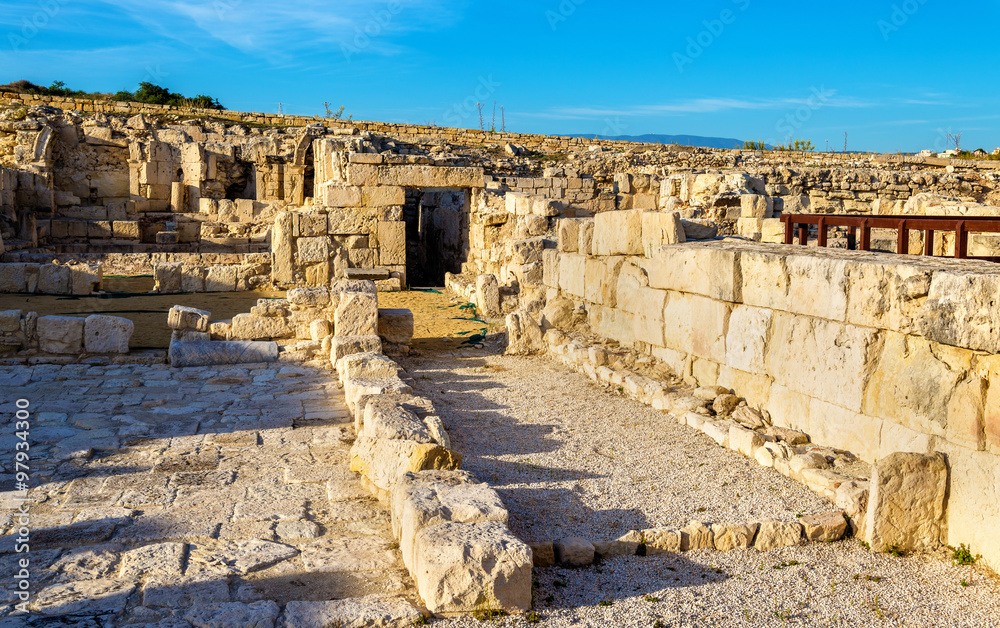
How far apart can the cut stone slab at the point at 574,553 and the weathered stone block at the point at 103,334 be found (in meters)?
6.62

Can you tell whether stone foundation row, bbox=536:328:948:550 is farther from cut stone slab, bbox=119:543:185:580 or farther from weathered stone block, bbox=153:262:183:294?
weathered stone block, bbox=153:262:183:294

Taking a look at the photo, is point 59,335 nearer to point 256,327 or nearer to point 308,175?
point 256,327

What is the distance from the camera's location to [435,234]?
20469 mm

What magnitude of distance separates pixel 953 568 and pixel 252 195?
2456 cm

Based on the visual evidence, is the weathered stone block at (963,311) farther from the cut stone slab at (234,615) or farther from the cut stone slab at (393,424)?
the cut stone slab at (234,615)

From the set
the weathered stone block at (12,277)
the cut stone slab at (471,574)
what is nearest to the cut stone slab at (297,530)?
the cut stone slab at (471,574)

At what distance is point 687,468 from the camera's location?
511 cm

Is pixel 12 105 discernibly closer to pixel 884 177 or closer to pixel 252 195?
pixel 252 195

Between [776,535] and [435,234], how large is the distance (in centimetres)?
1713

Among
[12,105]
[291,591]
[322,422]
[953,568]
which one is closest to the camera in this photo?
[291,591]

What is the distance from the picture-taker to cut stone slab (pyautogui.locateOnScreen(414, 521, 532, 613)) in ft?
10.6

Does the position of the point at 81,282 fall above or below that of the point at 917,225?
below

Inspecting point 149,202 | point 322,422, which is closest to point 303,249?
point 322,422

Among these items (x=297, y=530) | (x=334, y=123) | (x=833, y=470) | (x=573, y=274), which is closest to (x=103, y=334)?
(x=297, y=530)
